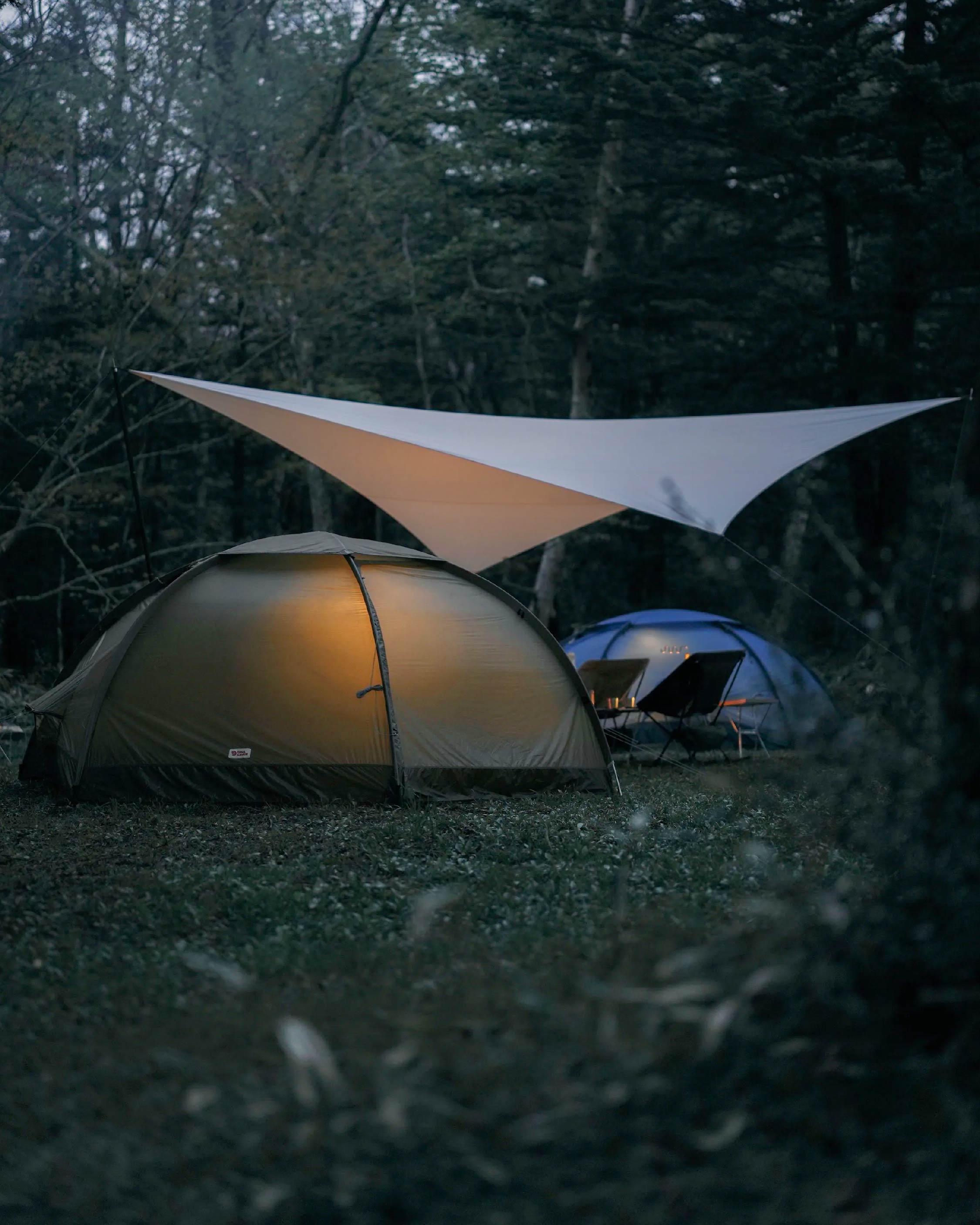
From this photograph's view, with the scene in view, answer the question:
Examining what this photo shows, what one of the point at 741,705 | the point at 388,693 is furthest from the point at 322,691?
the point at 741,705

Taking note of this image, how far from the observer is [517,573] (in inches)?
783

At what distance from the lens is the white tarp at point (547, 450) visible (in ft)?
21.5

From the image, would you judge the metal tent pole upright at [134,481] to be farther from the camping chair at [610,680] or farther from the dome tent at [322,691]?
the camping chair at [610,680]

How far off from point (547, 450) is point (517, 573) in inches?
507

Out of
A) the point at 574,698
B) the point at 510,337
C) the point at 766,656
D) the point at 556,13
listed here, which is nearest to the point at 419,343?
the point at 510,337

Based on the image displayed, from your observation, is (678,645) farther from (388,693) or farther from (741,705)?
(388,693)

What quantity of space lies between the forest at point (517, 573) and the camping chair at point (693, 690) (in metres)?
0.63

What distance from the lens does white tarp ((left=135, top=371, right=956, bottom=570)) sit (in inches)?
258

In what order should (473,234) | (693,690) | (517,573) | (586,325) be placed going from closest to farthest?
(693,690) < (586,325) < (473,234) < (517,573)

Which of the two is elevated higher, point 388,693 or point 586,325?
point 586,325

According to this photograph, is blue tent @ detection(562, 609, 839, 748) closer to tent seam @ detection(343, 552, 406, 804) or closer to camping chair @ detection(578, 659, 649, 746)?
camping chair @ detection(578, 659, 649, 746)

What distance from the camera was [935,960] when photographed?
200cm

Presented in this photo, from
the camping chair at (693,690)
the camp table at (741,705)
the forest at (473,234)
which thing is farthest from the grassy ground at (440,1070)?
the forest at (473,234)

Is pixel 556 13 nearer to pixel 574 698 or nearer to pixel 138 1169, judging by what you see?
pixel 574 698
